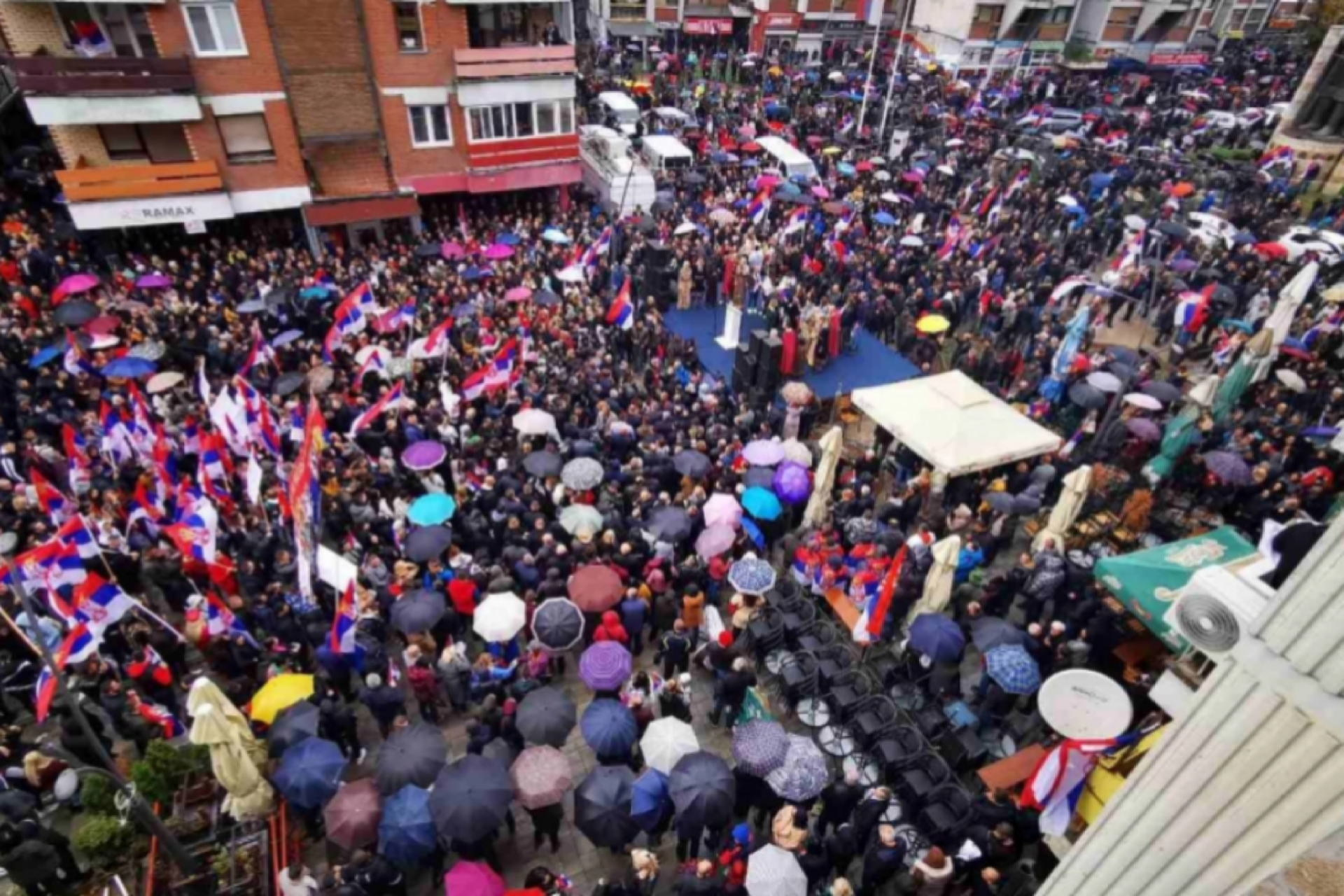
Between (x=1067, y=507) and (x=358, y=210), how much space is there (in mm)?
22042

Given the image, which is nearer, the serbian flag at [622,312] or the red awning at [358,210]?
the serbian flag at [622,312]

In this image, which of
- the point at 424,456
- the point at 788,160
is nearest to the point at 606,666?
the point at 424,456

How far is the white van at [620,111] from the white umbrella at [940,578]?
84.2ft

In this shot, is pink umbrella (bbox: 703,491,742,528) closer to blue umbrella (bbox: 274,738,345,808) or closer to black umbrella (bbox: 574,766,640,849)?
black umbrella (bbox: 574,766,640,849)

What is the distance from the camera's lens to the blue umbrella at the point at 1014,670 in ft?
33.6

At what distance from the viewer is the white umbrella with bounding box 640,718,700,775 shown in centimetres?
923

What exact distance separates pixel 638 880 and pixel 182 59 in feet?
76.2

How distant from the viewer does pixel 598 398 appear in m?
16.2

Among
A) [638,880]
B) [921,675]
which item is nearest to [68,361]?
[638,880]

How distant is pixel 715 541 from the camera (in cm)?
1233

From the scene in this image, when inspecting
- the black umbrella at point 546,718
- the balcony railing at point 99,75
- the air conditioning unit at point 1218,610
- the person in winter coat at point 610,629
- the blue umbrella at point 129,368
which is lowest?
the person in winter coat at point 610,629

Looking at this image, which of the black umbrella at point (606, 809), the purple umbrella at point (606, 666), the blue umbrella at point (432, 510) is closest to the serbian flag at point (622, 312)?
the blue umbrella at point (432, 510)

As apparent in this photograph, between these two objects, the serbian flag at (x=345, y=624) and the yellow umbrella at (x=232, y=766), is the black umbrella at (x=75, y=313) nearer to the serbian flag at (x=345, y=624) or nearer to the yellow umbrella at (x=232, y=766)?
the serbian flag at (x=345, y=624)

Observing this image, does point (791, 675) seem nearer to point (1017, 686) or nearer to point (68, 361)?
point (1017, 686)
